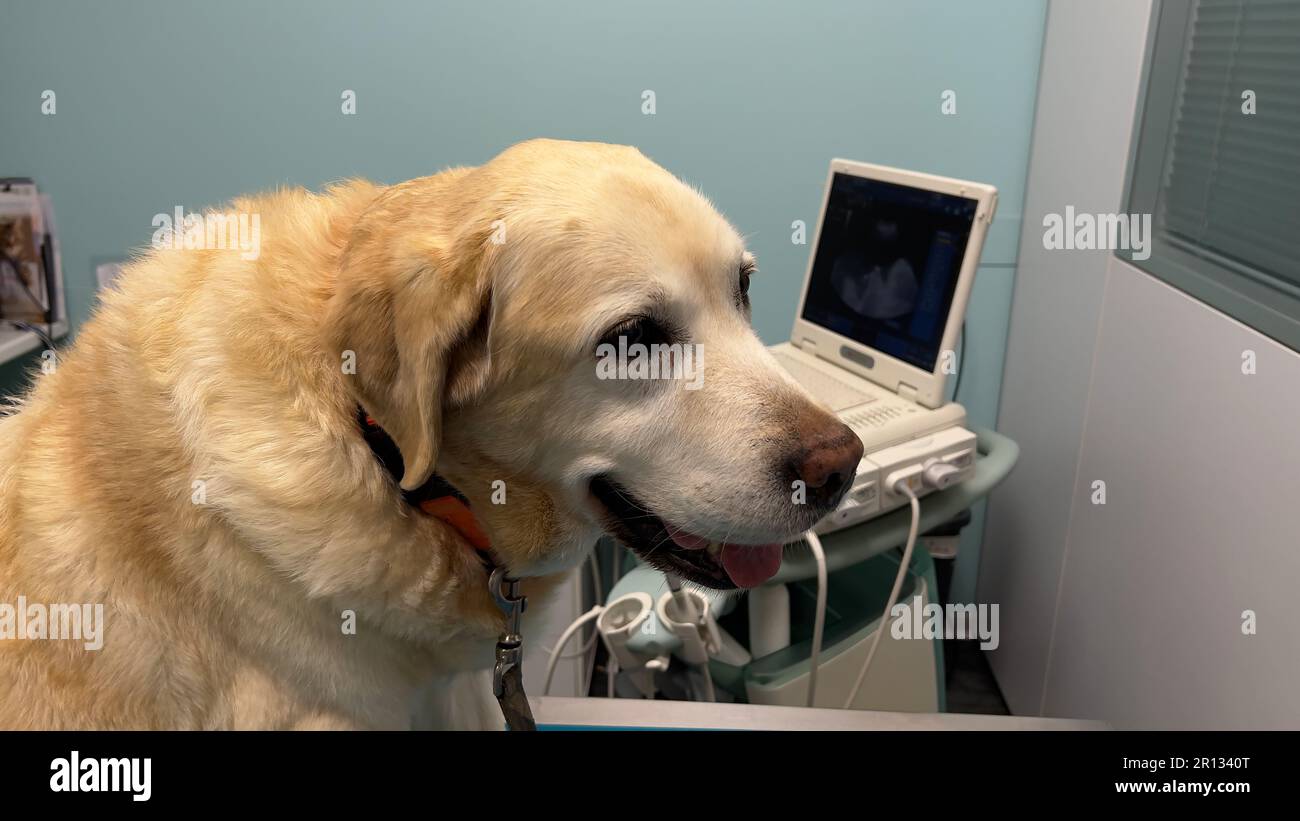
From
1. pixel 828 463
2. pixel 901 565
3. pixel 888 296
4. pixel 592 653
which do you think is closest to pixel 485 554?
pixel 828 463

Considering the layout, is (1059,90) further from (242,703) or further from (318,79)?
(242,703)

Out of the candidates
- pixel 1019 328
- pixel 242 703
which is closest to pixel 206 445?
pixel 242 703

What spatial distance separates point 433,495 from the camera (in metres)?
0.74

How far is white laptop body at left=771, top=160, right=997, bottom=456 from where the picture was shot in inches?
54.5

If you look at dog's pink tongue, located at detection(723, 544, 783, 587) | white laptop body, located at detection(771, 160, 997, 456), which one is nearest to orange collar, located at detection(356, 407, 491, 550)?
dog's pink tongue, located at detection(723, 544, 783, 587)

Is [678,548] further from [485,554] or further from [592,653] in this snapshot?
[592,653]

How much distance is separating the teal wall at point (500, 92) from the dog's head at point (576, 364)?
119 cm

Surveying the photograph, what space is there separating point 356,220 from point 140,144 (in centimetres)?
151

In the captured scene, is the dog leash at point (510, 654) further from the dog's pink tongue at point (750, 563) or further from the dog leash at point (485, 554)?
the dog's pink tongue at point (750, 563)

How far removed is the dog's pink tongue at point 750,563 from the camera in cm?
82

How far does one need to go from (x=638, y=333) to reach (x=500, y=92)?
4.42 feet

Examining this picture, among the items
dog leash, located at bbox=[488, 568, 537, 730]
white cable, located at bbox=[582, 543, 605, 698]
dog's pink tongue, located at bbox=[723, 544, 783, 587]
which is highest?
dog's pink tongue, located at bbox=[723, 544, 783, 587]

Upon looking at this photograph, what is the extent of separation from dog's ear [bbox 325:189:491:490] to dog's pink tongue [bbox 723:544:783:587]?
30cm

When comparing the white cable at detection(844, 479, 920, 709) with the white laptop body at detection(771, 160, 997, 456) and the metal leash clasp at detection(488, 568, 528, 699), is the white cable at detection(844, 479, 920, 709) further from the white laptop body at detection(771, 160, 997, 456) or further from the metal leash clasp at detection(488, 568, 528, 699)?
the metal leash clasp at detection(488, 568, 528, 699)
